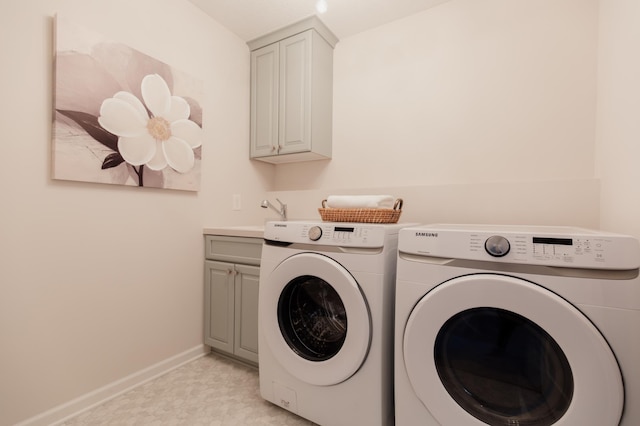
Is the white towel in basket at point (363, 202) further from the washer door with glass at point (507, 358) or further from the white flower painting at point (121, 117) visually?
the white flower painting at point (121, 117)

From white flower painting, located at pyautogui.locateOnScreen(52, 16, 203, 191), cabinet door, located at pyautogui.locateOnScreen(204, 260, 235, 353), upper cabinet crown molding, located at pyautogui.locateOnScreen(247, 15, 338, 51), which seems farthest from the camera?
upper cabinet crown molding, located at pyautogui.locateOnScreen(247, 15, 338, 51)

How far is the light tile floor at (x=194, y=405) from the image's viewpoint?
1.34 meters

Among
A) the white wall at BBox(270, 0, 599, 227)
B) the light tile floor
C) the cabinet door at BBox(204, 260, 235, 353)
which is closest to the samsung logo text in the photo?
the white wall at BBox(270, 0, 599, 227)

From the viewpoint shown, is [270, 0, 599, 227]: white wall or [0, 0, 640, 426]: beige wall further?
[270, 0, 599, 227]: white wall

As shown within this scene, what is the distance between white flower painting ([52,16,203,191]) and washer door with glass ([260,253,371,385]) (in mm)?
970

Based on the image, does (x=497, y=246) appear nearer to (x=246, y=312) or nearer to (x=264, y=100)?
(x=246, y=312)

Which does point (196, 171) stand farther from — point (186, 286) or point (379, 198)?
point (379, 198)

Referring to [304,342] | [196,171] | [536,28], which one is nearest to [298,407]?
[304,342]

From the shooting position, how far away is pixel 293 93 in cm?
214

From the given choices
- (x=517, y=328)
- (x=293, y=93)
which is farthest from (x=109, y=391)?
(x=293, y=93)

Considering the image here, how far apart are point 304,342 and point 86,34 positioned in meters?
1.76

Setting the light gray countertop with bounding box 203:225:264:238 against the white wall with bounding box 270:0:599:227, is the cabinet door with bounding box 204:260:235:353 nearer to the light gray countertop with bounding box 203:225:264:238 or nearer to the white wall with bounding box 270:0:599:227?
the light gray countertop with bounding box 203:225:264:238

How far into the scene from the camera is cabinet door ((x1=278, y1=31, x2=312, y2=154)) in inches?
81.9

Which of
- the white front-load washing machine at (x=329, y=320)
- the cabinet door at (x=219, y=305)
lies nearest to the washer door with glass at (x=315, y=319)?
the white front-load washing machine at (x=329, y=320)
